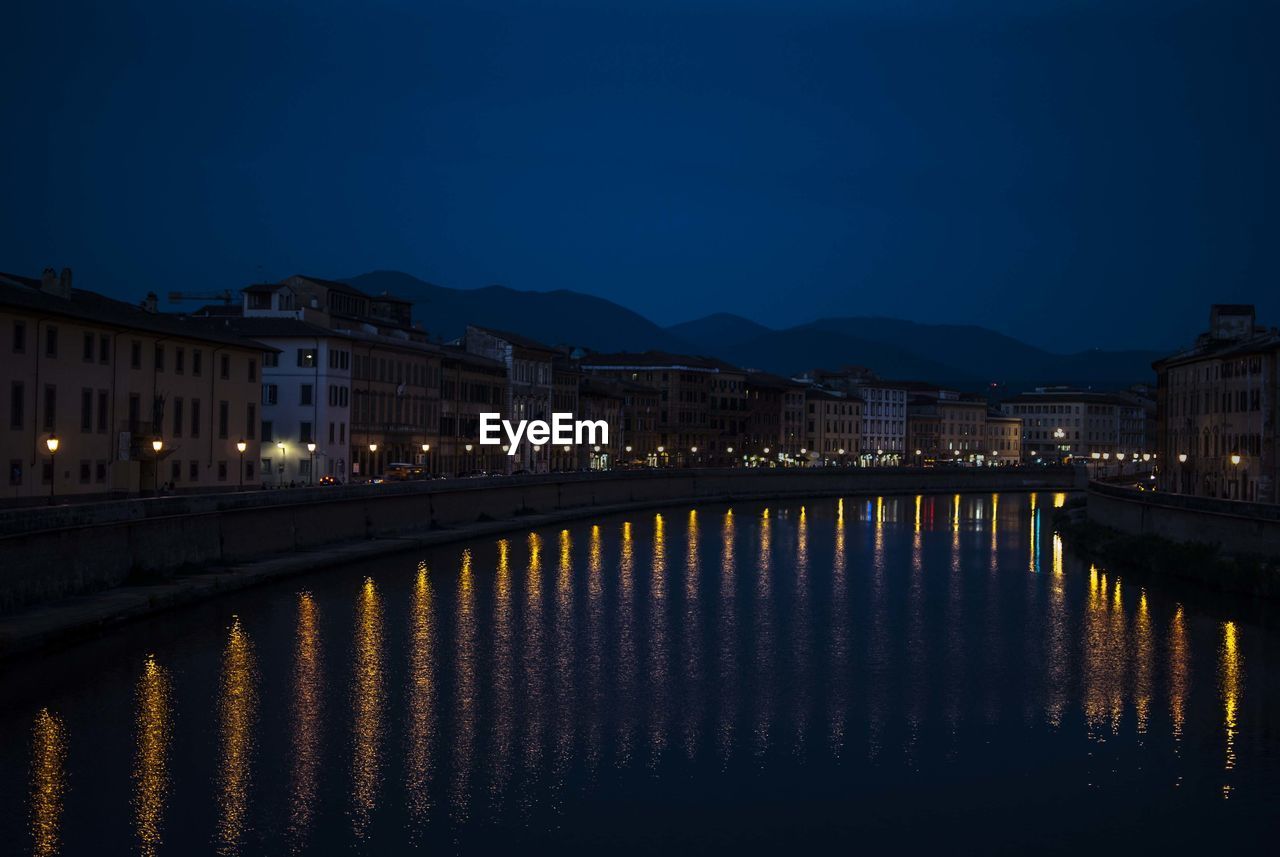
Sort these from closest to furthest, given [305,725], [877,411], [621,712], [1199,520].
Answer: [305,725] → [621,712] → [1199,520] → [877,411]

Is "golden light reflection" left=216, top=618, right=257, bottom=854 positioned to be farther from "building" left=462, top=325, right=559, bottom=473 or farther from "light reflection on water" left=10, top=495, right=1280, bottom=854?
"building" left=462, top=325, right=559, bottom=473

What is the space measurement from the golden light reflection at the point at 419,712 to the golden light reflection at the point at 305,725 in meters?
1.52

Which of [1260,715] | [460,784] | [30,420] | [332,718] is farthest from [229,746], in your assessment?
[30,420]

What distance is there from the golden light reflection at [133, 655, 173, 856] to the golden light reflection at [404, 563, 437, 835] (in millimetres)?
3716

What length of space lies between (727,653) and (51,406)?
25.0 meters

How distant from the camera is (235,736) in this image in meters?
29.2

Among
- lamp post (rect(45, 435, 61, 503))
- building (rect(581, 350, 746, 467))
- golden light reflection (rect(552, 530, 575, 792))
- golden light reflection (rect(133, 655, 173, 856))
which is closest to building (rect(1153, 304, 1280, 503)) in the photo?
golden light reflection (rect(552, 530, 575, 792))

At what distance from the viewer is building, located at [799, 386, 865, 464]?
178m

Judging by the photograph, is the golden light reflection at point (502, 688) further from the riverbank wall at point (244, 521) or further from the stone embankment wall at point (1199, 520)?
the stone embankment wall at point (1199, 520)

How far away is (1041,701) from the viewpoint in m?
34.2

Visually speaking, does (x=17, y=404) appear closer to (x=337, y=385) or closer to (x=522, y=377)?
(x=337, y=385)

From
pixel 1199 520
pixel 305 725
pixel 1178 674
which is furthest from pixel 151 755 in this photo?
pixel 1199 520

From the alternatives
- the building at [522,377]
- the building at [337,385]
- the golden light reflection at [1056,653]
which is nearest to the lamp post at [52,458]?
the golden light reflection at [1056,653]

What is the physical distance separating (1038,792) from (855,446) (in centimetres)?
15948
